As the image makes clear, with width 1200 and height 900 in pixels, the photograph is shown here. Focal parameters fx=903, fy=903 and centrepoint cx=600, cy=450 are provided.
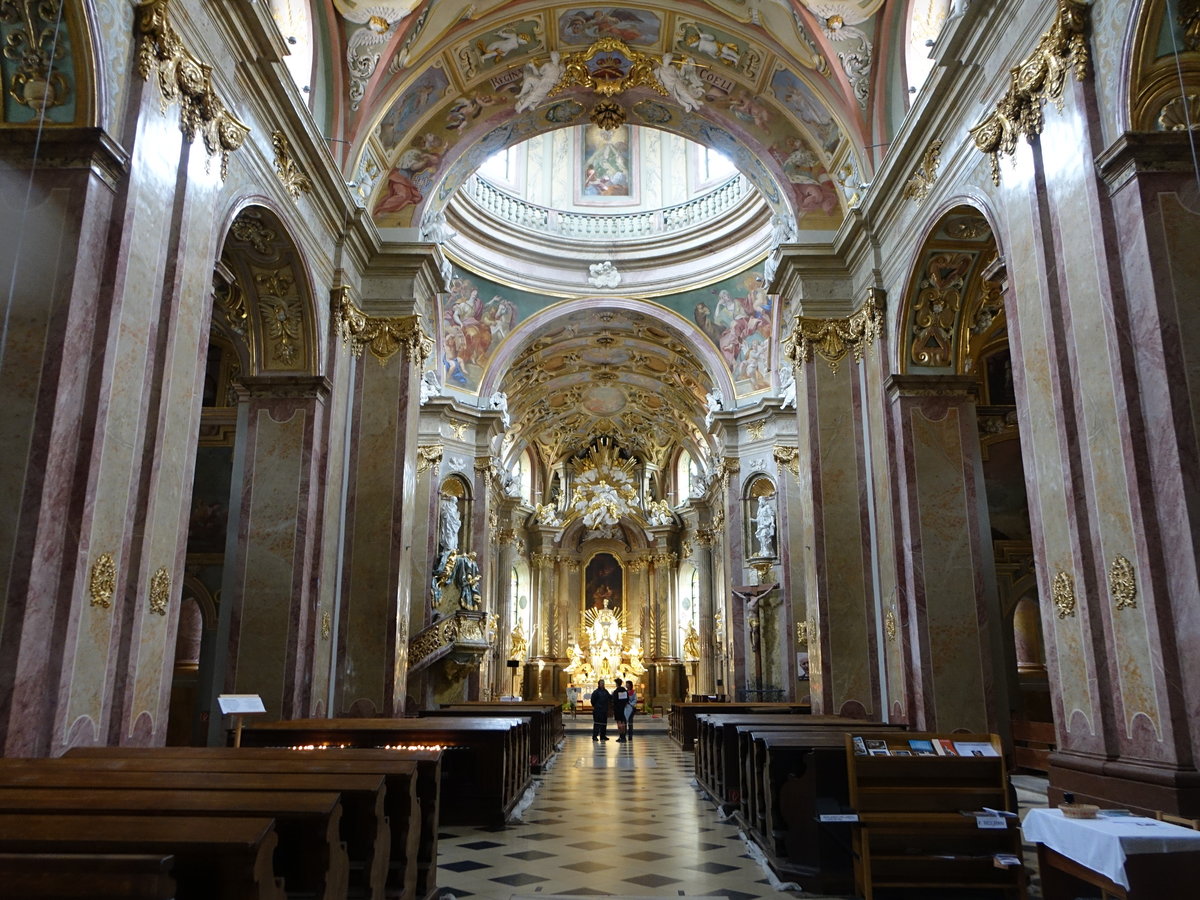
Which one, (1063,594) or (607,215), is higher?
(607,215)

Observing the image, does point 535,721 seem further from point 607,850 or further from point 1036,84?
point 1036,84

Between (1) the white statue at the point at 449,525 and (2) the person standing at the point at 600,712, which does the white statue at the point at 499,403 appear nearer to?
(1) the white statue at the point at 449,525

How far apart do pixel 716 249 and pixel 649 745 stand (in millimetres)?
11824

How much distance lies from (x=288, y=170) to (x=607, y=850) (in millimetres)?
7621

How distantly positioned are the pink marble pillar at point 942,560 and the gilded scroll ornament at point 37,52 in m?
8.69

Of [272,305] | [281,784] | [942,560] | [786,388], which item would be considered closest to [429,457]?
[786,388]

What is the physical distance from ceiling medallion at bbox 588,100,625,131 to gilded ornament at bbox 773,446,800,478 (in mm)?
9279

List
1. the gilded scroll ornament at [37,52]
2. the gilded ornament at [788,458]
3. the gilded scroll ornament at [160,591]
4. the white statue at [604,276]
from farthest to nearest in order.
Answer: the white statue at [604,276]
the gilded ornament at [788,458]
the gilded scroll ornament at [160,591]
the gilded scroll ornament at [37,52]

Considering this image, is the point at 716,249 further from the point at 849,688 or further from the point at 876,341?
the point at 849,688

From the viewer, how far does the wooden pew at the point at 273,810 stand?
329 cm

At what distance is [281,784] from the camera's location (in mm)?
3941

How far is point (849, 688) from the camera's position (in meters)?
→ 11.7

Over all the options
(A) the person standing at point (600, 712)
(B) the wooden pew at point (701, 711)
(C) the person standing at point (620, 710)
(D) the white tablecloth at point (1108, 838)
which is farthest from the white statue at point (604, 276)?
(D) the white tablecloth at point (1108, 838)

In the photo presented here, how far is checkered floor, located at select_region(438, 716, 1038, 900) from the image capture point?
5832 millimetres
